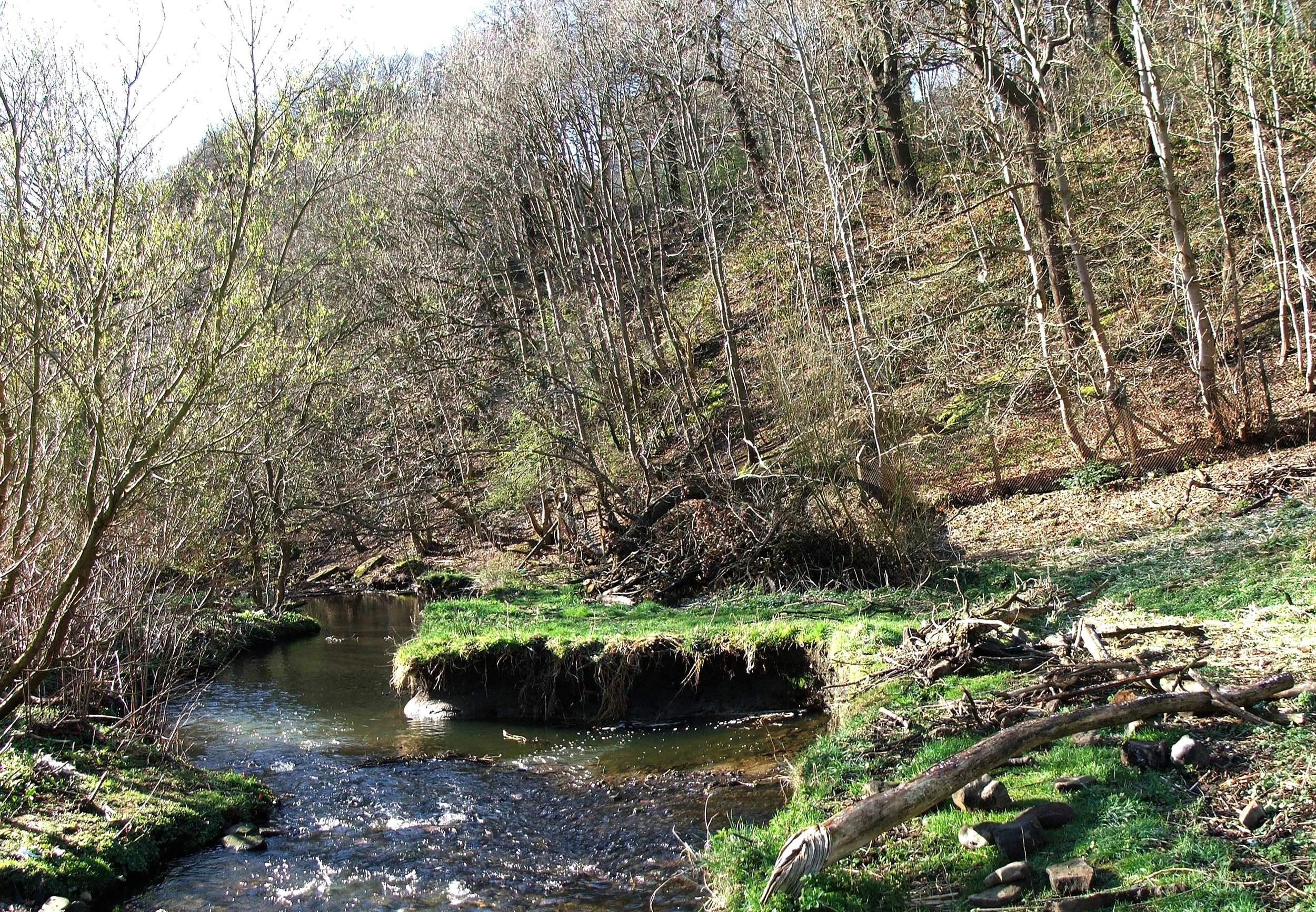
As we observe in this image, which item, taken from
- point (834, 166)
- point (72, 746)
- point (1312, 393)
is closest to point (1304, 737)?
point (72, 746)

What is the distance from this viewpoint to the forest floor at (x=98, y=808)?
638 cm

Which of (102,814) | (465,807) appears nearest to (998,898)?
(465,807)

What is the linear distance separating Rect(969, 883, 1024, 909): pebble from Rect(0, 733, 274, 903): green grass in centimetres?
577

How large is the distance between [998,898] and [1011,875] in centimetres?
18

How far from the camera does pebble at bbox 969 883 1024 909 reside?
423 cm

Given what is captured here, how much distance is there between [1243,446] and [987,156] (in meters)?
8.17

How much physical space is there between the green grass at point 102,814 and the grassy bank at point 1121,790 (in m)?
4.28

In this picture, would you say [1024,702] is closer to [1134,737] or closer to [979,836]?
[1134,737]

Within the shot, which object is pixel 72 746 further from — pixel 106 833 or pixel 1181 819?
pixel 1181 819

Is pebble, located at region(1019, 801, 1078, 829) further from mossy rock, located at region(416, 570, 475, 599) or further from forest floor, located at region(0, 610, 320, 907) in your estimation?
mossy rock, located at region(416, 570, 475, 599)

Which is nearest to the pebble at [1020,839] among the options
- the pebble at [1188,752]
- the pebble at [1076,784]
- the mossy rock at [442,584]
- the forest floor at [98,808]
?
the pebble at [1076,784]

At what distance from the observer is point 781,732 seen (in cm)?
936

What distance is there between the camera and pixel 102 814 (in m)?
7.16

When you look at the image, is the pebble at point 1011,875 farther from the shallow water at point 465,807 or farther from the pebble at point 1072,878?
the shallow water at point 465,807
